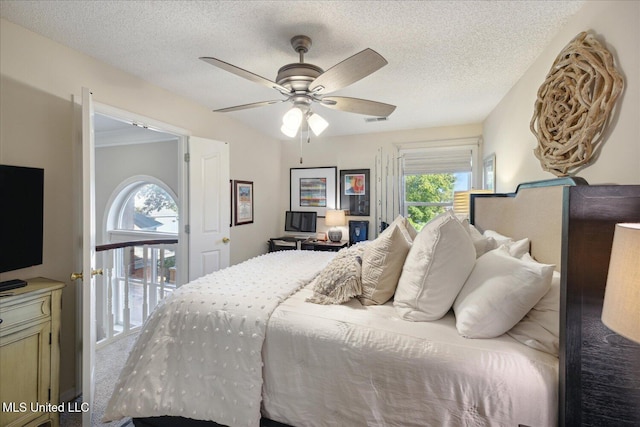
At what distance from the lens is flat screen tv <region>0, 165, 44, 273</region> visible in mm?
1641

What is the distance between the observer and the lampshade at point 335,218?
172 inches

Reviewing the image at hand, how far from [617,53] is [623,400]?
1418 mm

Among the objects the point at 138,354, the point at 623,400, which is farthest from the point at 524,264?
the point at 138,354

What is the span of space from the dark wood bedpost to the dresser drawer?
8.38 ft

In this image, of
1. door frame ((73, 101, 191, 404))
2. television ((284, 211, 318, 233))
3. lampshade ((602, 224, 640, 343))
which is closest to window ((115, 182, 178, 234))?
door frame ((73, 101, 191, 404))

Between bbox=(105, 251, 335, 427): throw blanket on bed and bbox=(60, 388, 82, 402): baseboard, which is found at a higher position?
bbox=(105, 251, 335, 427): throw blanket on bed

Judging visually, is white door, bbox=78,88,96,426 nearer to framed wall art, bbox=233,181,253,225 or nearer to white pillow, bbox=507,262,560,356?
framed wall art, bbox=233,181,253,225

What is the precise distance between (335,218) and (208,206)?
6.24 ft

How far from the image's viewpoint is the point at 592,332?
3.01 feet

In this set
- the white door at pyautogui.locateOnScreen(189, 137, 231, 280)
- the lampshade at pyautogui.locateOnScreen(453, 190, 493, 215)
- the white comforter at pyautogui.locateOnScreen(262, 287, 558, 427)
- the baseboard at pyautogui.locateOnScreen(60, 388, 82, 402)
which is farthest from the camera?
the white door at pyautogui.locateOnScreen(189, 137, 231, 280)

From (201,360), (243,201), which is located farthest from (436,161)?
(201,360)

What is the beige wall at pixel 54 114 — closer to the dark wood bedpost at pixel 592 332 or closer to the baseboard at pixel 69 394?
the baseboard at pixel 69 394

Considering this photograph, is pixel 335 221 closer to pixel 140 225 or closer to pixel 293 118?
pixel 293 118

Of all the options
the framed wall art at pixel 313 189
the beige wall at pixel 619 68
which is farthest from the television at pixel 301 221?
the beige wall at pixel 619 68
